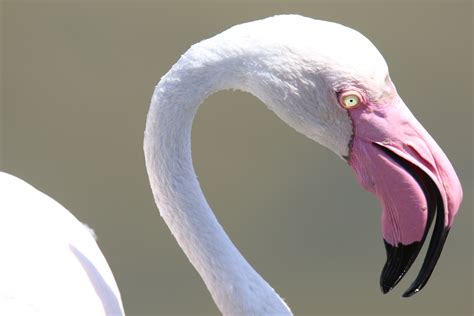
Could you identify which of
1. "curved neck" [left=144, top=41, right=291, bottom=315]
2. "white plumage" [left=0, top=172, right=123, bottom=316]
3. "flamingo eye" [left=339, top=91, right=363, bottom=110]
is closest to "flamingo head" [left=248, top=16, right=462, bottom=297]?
"flamingo eye" [left=339, top=91, right=363, bottom=110]

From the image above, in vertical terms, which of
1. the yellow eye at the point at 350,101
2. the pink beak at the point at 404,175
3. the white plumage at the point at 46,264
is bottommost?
the white plumage at the point at 46,264

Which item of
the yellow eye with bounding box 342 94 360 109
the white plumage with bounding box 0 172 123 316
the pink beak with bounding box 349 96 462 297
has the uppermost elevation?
the yellow eye with bounding box 342 94 360 109

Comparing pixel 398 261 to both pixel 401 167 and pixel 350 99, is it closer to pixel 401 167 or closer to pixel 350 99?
pixel 401 167

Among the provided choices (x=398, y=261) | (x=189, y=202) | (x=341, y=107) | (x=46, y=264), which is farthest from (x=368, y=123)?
(x=46, y=264)

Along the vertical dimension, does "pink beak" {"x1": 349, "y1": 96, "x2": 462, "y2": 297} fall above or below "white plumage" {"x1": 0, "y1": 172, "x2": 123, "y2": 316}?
above

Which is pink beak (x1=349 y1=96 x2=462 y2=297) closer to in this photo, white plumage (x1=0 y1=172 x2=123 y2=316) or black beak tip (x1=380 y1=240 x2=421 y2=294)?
black beak tip (x1=380 y1=240 x2=421 y2=294)

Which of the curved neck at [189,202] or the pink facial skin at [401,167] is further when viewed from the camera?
the curved neck at [189,202]

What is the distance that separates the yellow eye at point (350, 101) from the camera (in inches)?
108

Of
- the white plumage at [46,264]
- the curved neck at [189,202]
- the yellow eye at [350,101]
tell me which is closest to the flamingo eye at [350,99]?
the yellow eye at [350,101]

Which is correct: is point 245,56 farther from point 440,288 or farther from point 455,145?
point 455,145

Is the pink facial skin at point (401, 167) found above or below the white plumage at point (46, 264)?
above

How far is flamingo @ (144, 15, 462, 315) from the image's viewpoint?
8.96 feet

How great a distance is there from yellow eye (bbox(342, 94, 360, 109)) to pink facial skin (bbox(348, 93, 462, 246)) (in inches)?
0.7

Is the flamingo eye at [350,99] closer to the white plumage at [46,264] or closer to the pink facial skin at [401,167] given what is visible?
the pink facial skin at [401,167]
